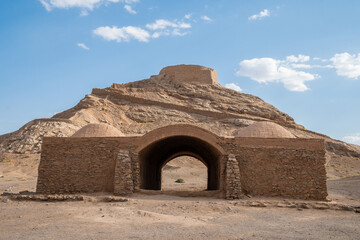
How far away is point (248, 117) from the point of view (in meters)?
45.8

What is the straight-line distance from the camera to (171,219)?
30.7 feet

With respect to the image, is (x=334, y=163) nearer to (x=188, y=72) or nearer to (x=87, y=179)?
(x=188, y=72)

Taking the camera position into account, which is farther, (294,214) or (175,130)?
(175,130)

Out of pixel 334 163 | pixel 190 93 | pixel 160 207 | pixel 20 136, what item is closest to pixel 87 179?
pixel 160 207

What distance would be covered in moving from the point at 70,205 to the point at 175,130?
17.7 ft

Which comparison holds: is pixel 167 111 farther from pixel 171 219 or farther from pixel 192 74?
pixel 171 219

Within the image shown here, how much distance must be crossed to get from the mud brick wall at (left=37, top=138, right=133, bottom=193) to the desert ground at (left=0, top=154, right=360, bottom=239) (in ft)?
2.83

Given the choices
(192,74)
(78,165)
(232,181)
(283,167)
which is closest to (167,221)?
(232,181)

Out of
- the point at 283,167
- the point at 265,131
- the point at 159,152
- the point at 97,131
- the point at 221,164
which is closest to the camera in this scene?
the point at 283,167

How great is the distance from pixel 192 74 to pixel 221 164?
4067 cm

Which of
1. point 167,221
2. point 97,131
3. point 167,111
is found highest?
point 167,111

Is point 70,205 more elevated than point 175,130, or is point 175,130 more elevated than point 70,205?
point 175,130

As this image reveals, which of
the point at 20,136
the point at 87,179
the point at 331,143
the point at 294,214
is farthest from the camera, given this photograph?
the point at 331,143

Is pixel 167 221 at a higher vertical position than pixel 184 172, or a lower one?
lower
